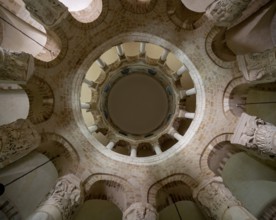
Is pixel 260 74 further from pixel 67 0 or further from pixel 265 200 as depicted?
pixel 67 0

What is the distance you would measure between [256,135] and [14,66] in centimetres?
548

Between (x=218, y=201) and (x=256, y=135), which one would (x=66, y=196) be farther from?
(x=256, y=135)

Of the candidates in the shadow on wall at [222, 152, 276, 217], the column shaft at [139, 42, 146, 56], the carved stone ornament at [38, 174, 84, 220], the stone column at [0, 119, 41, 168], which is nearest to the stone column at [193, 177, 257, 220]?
the shadow on wall at [222, 152, 276, 217]

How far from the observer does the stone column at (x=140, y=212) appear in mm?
7340

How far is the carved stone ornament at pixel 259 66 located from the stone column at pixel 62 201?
5.06 m

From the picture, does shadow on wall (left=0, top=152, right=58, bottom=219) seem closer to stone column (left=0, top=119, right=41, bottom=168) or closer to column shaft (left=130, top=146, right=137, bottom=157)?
stone column (left=0, top=119, right=41, bottom=168)

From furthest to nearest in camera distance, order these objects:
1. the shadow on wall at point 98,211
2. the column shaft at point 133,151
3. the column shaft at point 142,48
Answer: the column shaft at point 133,151
the column shaft at point 142,48
the shadow on wall at point 98,211

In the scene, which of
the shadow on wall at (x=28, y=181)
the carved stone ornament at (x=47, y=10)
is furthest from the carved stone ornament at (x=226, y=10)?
the shadow on wall at (x=28, y=181)

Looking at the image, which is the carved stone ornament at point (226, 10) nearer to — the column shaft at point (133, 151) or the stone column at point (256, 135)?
the stone column at point (256, 135)

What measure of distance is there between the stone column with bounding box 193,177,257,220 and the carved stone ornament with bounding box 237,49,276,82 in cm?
271

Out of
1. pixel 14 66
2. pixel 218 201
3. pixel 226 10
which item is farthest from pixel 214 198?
pixel 14 66

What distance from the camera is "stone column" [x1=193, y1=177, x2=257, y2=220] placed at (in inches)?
250

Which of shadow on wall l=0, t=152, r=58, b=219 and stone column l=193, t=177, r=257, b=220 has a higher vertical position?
stone column l=193, t=177, r=257, b=220

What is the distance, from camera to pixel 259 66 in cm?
711
